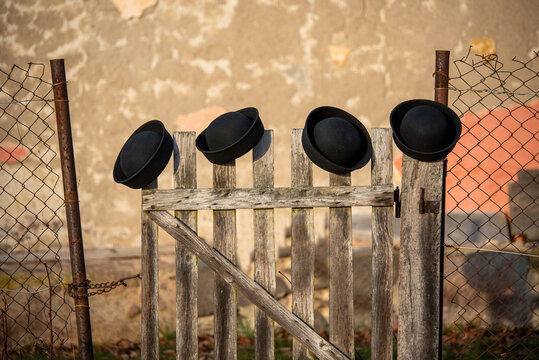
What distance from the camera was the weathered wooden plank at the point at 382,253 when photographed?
279 cm

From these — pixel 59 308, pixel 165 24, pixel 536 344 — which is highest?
pixel 165 24

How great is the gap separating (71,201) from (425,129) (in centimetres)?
194

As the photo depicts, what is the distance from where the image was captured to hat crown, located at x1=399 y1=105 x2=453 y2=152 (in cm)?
255

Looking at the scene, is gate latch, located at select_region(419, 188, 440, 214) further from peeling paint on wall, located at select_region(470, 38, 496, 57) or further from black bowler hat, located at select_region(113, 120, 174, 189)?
peeling paint on wall, located at select_region(470, 38, 496, 57)

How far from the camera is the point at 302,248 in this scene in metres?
2.84

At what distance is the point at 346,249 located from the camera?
2818 mm

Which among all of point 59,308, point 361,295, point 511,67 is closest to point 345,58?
point 511,67

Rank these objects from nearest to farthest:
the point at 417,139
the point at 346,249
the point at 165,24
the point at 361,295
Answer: the point at 417,139, the point at 346,249, the point at 361,295, the point at 165,24

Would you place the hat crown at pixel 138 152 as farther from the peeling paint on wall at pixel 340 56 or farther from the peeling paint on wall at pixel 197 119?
the peeling paint on wall at pixel 340 56

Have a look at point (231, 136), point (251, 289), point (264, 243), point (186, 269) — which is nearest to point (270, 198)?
point (264, 243)

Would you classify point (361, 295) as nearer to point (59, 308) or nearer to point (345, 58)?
point (345, 58)

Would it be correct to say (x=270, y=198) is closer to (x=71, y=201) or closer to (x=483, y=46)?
(x=71, y=201)

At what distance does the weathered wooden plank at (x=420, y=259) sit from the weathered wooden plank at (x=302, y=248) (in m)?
0.47

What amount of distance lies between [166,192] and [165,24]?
2264 mm
